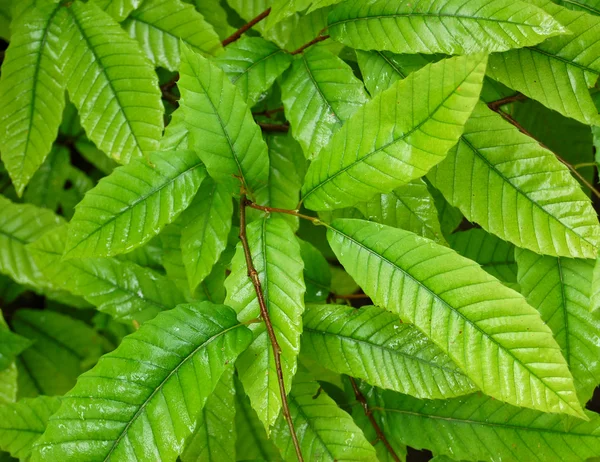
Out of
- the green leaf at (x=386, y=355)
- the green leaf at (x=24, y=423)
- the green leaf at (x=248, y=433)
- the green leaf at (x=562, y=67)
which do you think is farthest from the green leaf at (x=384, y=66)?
the green leaf at (x=24, y=423)

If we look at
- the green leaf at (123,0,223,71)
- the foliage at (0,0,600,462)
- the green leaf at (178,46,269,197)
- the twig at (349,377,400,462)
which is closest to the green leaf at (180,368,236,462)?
the foliage at (0,0,600,462)

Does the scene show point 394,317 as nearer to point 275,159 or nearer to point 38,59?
point 275,159

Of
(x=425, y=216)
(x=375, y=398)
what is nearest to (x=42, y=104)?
(x=425, y=216)

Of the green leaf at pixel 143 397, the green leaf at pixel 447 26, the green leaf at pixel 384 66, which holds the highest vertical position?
the green leaf at pixel 447 26

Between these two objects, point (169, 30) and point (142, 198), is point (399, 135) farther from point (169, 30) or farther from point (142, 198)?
point (169, 30)

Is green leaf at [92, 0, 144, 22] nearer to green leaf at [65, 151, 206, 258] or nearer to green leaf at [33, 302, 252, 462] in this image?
green leaf at [65, 151, 206, 258]

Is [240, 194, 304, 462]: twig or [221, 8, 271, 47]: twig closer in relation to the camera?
[240, 194, 304, 462]: twig

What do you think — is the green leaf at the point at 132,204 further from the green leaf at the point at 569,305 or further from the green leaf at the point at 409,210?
the green leaf at the point at 569,305

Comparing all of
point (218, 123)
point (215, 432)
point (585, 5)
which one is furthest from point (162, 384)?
point (585, 5)
